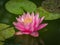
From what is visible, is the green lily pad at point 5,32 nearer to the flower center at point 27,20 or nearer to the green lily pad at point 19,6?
the flower center at point 27,20

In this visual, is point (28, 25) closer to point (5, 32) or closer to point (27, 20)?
point (27, 20)

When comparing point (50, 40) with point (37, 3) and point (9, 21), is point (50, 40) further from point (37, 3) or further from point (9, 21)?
point (37, 3)

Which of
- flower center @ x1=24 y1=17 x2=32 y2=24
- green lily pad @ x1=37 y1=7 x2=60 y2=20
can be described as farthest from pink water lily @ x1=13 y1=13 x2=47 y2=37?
green lily pad @ x1=37 y1=7 x2=60 y2=20

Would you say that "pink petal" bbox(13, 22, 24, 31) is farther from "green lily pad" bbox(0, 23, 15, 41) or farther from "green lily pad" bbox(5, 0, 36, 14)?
"green lily pad" bbox(5, 0, 36, 14)

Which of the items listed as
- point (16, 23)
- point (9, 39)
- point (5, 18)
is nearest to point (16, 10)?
point (5, 18)

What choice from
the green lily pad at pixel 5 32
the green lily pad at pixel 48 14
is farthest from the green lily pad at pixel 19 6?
the green lily pad at pixel 5 32

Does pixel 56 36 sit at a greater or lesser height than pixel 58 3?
lesser
